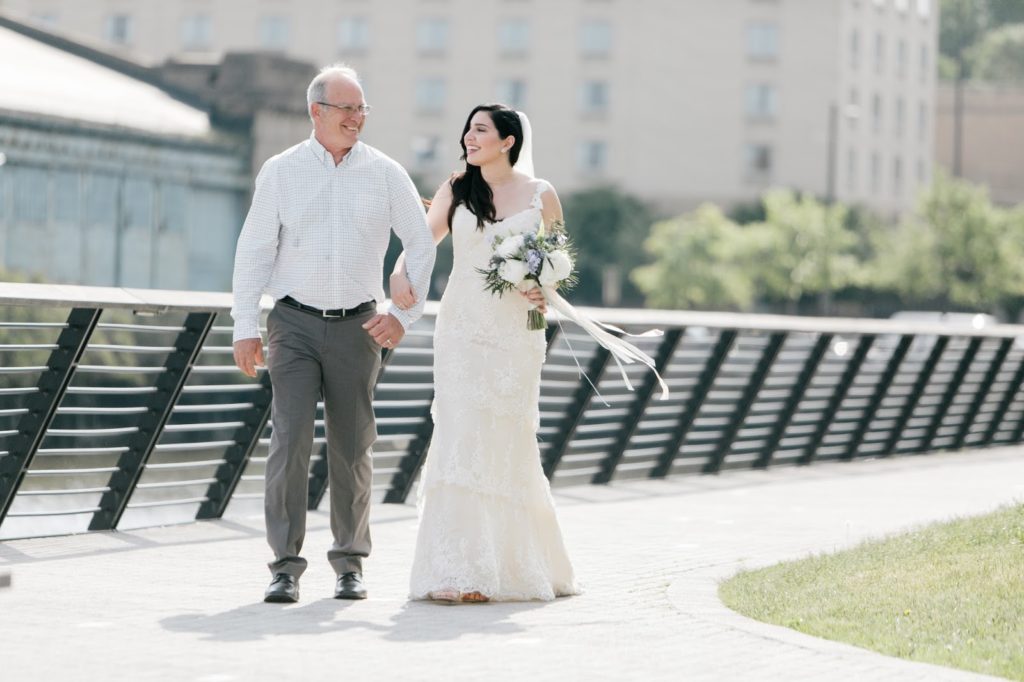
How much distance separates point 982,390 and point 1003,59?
11907 cm

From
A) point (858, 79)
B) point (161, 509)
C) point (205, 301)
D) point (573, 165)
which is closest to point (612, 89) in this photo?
point (573, 165)

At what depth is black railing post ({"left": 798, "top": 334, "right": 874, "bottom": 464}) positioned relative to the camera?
1822cm

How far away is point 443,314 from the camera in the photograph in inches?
346

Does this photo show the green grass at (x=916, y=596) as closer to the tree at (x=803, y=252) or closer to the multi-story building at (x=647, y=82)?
the tree at (x=803, y=252)

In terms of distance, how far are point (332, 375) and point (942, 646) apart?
279 cm

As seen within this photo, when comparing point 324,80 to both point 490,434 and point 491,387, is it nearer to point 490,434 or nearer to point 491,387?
point 491,387

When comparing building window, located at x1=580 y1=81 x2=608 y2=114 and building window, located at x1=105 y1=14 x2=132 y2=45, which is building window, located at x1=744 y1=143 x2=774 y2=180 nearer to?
building window, located at x1=580 y1=81 x2=608 y2=114

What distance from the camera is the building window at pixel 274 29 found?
103 meters

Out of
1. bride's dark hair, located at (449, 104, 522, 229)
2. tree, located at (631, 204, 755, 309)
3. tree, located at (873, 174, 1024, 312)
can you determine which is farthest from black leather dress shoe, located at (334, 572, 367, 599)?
tree, located at (631, 204, 755, 309)

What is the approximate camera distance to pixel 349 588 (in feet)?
27.5

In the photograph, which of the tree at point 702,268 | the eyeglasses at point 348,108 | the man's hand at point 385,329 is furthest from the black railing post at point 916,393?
the tree at point 702,268

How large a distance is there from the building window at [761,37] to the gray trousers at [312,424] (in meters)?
91.9

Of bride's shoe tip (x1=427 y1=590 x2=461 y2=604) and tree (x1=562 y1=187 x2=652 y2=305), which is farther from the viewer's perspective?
tree (x1=562 y1=187 x2=652 y2=305)

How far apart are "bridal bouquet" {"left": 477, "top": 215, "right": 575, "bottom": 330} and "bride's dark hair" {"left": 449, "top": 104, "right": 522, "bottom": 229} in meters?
0.13
